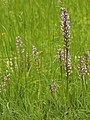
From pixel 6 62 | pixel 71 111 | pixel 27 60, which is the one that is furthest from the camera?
pixel 6 62

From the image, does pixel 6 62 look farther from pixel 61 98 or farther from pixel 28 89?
pixel 61 98

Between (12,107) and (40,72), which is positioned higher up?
(40,72)

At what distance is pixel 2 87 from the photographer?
2908 millimetres

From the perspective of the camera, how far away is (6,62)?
3.28m

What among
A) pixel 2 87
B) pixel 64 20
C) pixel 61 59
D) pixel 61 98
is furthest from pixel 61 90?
pixel 64 20

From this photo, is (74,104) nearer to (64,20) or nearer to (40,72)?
(40,72)

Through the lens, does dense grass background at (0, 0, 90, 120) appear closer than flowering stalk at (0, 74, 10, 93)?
Yes

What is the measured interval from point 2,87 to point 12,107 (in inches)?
8.4

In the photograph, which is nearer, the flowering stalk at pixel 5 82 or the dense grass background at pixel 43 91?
the dense grass background at pixel 43 91

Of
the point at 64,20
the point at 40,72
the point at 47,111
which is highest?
the point at 64,20

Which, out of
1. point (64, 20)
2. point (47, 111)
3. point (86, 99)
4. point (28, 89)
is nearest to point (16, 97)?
point (28, 89)

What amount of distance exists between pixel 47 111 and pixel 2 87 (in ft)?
1.31

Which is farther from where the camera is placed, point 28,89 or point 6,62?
point 6,62

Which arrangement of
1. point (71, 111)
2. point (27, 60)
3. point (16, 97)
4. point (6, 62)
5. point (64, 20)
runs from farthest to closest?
point (6, 62)
point (27, 60)
point (16, 97)
point (71, 111)
point (64, 20)
